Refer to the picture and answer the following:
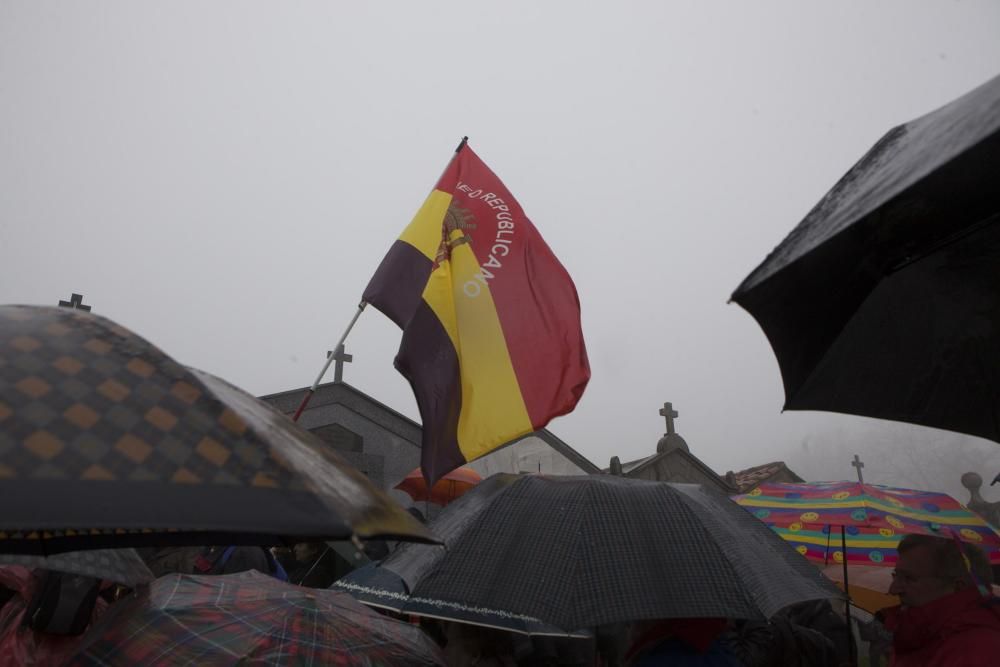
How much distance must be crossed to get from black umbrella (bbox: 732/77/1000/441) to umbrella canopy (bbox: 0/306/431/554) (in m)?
1.52

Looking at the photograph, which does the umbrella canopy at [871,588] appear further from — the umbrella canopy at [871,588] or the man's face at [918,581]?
the man's face at [918,581]

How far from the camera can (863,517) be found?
5047 millimetres

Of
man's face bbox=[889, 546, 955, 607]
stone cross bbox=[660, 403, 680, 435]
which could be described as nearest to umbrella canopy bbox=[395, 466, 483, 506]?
man's face bbox=[889, 546, 955, 607]

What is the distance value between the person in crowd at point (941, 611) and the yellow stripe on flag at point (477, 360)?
2.49m

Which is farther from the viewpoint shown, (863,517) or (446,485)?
(446,485)

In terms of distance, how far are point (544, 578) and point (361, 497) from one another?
5.85 ft

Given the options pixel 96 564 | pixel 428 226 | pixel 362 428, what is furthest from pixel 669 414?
pixel 96 564

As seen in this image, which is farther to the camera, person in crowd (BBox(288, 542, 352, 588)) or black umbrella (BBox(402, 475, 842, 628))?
person in crowd (BBox(288, 542, 352, 588))

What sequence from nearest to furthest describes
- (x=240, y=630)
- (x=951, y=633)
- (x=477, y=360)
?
(x=240, y=630)
(x=951, y=633)
(x=477, y=360)

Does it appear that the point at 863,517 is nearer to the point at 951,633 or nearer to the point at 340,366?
the point at 951,633

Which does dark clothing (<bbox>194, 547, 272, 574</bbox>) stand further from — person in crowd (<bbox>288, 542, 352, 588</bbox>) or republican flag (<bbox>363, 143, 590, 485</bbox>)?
republican flag (<bbox>363, 143, 590, 485</bbox>)

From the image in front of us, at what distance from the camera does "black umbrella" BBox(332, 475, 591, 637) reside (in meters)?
3.11

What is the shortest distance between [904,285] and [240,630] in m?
3.01

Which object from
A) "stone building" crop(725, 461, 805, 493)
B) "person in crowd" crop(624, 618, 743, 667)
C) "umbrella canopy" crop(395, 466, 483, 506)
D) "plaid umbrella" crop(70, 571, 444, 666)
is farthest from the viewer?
"stone building" crop(725, 461, 805, 493)
